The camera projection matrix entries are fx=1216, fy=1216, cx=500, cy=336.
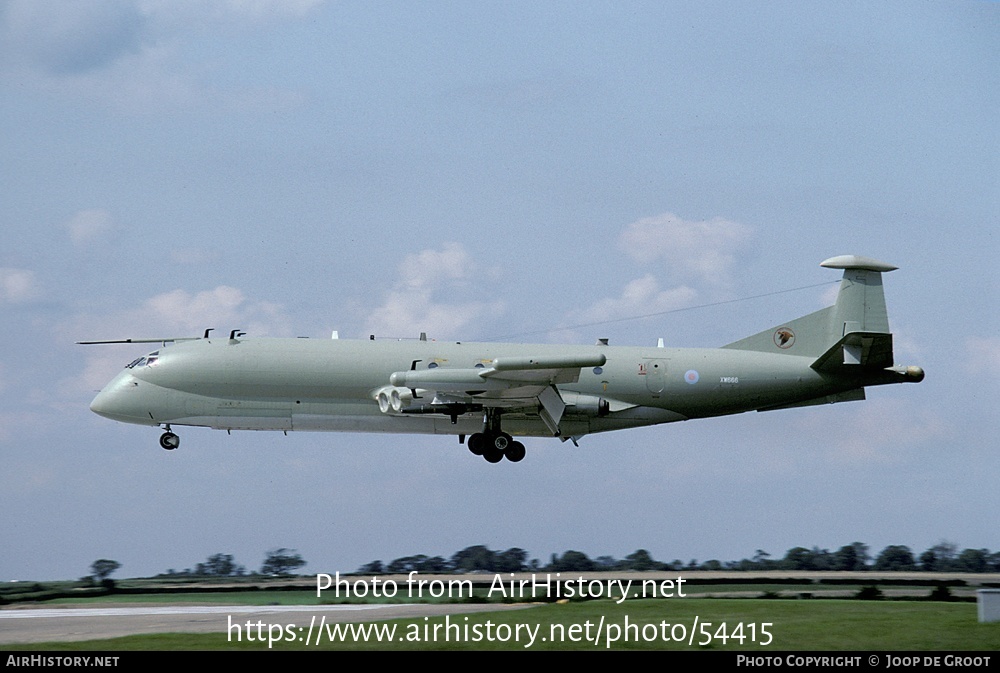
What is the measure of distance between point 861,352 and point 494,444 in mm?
11616

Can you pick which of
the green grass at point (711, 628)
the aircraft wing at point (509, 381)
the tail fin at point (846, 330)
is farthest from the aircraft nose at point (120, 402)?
the tail fin at point (846, 330)

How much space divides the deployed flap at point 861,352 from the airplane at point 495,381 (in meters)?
0.04

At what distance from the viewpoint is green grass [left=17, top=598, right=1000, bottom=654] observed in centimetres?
2272

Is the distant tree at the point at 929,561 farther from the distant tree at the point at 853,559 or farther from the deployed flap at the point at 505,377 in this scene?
the deployed flap at the point at 505,377

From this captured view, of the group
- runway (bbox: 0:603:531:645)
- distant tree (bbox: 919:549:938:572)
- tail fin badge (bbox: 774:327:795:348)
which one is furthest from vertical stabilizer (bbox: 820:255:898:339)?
runway (bbox: 0:603:531:645)

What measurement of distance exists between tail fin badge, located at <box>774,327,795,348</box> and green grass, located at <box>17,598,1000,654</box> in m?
11.4

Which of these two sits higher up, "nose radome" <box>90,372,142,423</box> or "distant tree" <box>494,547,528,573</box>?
"nose radome" <box>90,372,142,423</box>

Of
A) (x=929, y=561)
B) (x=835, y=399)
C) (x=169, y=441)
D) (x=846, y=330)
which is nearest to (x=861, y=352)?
(x=846, y=330)

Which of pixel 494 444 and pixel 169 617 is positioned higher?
pixel 494 444

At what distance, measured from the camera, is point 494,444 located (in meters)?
37.3

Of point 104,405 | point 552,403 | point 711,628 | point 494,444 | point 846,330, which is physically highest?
point 846,330

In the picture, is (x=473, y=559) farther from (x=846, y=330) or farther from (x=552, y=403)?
(x=846, y=330)

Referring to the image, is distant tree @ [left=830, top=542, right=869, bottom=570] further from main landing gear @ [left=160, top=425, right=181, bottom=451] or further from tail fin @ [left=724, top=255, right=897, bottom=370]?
main landing gear @ [left=160, top=425, right=181, bottom=451]

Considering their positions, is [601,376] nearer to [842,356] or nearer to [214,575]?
[842,356]
